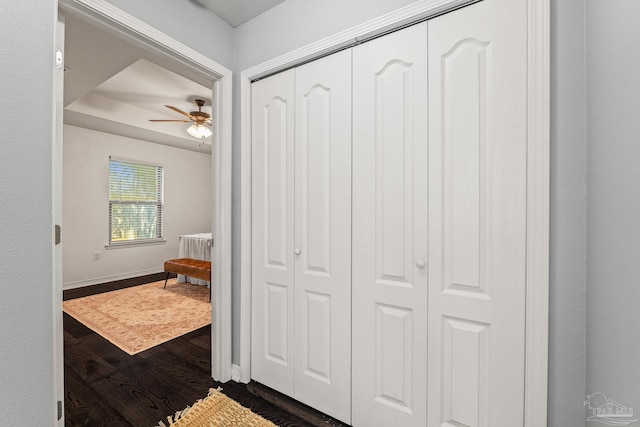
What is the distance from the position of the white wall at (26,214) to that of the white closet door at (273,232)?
107 cm

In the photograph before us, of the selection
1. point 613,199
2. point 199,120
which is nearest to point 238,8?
point 613,199

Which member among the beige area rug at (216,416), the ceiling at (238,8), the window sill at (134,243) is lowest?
the beige area rug at (216,416)

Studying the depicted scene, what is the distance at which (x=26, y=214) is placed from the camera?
930 millimetres

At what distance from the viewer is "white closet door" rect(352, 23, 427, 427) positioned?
135 centimetres

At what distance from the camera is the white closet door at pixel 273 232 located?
5.90 feet

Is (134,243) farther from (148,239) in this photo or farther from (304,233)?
(304,233)

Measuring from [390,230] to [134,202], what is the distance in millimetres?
5231

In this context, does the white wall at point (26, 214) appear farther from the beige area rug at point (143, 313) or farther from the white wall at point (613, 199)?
the white wall at point (613, 199)

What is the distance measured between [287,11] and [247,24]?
367 millimetres

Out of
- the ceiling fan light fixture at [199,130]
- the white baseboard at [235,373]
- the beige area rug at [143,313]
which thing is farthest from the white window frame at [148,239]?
the white baseboard at [235,373]

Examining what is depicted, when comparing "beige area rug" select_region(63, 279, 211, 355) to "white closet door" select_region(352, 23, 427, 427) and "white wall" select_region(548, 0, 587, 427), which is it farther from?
"white wall" select_region(548, 0, 587, 427)

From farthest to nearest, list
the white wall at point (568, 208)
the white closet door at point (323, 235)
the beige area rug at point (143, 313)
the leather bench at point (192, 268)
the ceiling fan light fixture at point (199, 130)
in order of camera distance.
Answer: the ceiling fan light fixture at point (199, 130) → the leather bench at point (192, 268) → the beige area rug at point (143, 313) → the white closet door at point (323, 235) → the white wall at point (568, 208)

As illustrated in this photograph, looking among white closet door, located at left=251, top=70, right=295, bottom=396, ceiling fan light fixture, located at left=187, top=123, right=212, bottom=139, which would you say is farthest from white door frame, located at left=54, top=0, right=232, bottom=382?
ceiling fan light fixture, located at left=187, top=123, right=212, bottom=139

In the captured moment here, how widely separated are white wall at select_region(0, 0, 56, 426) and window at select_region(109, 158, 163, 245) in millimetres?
4605
